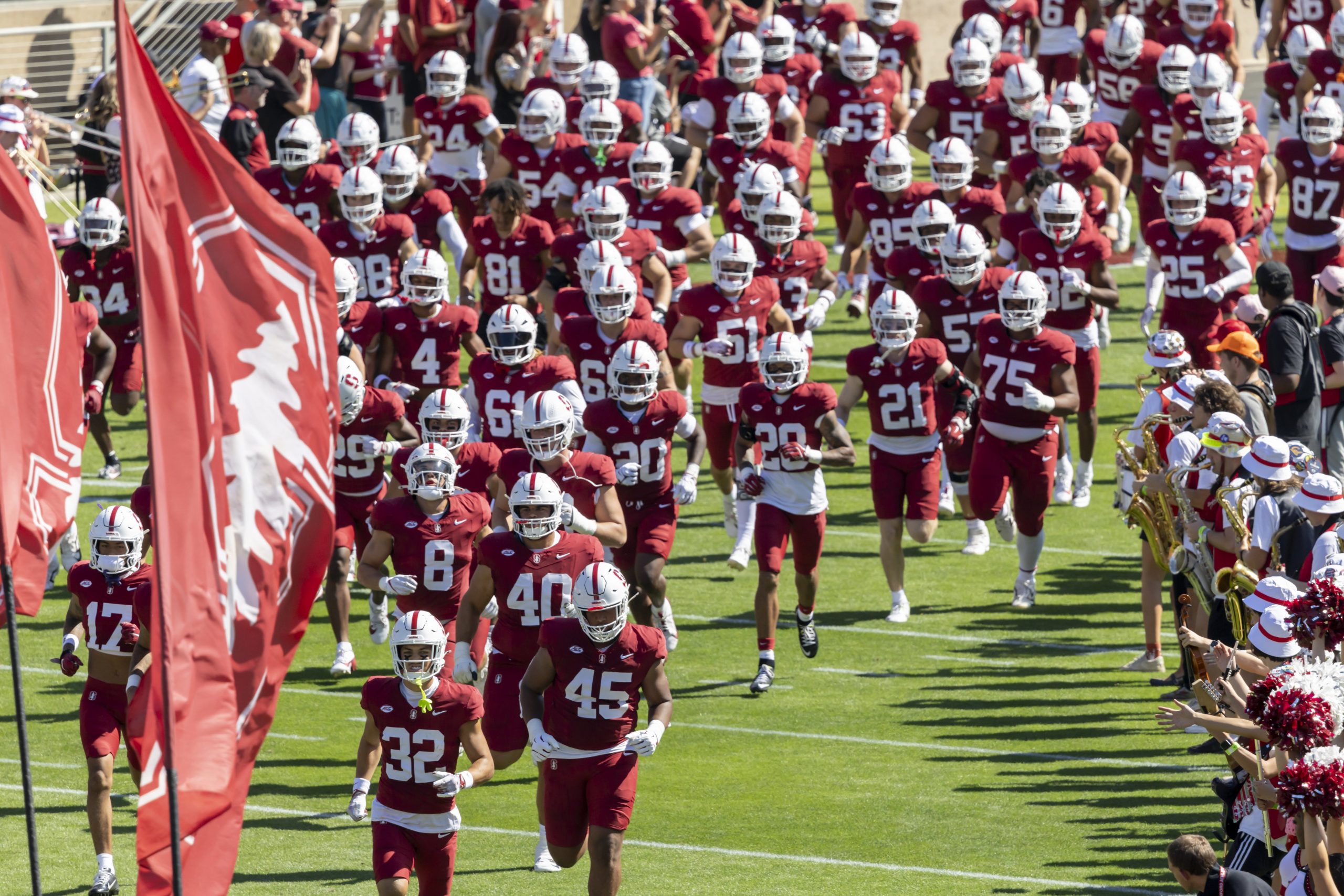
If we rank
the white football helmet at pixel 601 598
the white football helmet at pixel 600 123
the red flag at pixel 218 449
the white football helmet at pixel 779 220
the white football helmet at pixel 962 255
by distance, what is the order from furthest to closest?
the white football helmet at pixel 600 123 < the white football helmet at pixel 779 220 < the white football helmet at pixel 962 255 < the white football helmet at pixel 601 598 < the red flag at pixel 218 449

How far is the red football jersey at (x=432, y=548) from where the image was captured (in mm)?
11586

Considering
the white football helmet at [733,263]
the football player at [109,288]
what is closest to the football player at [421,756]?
the white football helmet at [733,263]

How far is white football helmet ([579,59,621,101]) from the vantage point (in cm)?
1808

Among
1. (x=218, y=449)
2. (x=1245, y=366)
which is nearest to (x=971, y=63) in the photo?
(x=1245, y=366)

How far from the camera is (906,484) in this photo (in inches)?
526

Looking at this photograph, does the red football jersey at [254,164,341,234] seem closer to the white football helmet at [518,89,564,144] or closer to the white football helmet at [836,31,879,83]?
the white football helmet at [518,89,564,144]

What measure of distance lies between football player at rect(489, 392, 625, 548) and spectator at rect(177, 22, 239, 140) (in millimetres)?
8358

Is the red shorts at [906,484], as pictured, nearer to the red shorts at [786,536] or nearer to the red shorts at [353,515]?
the red shorts at [786,536]

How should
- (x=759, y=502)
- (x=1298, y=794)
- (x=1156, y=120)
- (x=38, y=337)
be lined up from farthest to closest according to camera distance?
(x=1156, y=120), (x=759, y=502), (x=38, y=337), (x=1298, y=794)

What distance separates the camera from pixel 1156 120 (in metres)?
18.5

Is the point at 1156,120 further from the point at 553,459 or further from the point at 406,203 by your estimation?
the point at 553,459

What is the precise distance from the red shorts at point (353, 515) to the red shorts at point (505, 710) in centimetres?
208

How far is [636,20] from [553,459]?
9093mm

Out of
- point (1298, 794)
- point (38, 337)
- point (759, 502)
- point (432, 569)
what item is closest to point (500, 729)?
point (432, 569)
